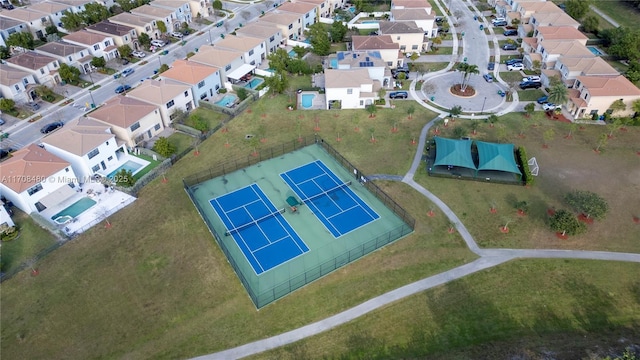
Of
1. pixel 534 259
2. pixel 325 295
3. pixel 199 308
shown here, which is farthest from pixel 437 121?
pixel 199 308

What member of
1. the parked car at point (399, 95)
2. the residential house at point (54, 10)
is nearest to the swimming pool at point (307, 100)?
the parked car at point (399, 95)

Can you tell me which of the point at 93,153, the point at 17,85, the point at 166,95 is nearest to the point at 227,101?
the point at 166,95

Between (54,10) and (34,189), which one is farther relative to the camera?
(54,10)

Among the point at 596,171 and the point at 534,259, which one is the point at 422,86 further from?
the point at 534,259

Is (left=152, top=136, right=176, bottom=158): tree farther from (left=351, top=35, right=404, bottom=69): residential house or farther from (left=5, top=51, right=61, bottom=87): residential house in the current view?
(left=351, top=35, right=404, bottom=69): residential house

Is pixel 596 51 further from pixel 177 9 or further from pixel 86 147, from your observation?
pixel 86 147

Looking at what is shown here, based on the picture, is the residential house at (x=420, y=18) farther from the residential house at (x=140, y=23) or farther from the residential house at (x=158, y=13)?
the residential house at (x=140, y=23)
